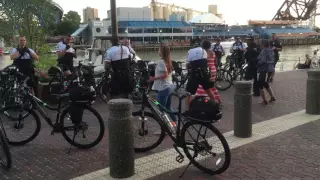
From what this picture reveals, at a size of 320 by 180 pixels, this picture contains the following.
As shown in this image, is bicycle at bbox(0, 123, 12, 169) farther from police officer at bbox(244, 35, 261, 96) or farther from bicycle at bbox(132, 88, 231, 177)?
police officer at bbox(244, 35, 261, 96)

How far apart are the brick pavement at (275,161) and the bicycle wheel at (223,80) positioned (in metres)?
5.18

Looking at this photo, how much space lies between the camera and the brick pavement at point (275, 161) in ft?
14.3

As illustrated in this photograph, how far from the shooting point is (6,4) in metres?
20.4

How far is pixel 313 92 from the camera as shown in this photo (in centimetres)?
737

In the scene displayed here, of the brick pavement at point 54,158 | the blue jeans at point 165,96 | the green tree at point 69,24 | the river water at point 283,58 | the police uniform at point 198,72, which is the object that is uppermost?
the green tree at point 69,24

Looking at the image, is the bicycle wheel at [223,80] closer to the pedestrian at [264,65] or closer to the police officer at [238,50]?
the police officer at [238,50]

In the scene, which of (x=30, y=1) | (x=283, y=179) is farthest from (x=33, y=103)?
(x=30, y=1)

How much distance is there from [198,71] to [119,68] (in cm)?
164

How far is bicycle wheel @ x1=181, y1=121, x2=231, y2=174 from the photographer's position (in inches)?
167

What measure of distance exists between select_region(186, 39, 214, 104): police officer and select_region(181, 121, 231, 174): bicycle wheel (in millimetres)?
2831

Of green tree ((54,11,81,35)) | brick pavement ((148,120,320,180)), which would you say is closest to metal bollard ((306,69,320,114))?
brick pavement ((148,120,320,180))

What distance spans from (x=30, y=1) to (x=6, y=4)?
503cm

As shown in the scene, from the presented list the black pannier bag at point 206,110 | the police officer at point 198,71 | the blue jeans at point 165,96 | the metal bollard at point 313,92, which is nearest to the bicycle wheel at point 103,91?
the police officer at point 198,71

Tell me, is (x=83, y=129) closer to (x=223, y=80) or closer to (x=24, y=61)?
(x=24, y=61)
